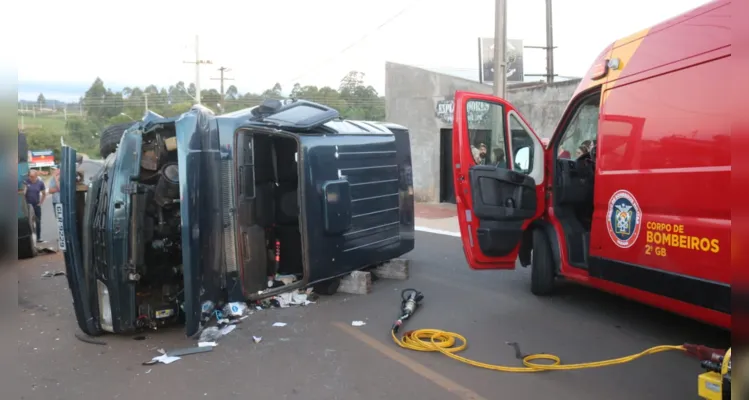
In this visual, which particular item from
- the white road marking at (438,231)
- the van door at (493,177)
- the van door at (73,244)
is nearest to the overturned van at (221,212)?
the van door at (73,244)

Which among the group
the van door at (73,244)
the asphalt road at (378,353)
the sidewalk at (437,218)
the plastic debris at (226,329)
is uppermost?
the van door at (73,244)

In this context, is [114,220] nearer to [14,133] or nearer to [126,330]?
[126,330]

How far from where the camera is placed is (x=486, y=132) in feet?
20.5

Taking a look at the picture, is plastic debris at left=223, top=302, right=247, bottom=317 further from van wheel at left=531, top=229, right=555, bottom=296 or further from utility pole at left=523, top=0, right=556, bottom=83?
utility pole at left=523, top=0, right=556, bottom=83

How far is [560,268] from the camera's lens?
6.10 meters

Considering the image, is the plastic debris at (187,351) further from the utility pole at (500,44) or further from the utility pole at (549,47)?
the utility pole at (549,47)

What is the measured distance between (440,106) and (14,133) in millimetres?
16579

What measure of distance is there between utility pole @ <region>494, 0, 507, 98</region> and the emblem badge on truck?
7105 mm

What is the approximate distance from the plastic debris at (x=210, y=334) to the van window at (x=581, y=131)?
4.06m

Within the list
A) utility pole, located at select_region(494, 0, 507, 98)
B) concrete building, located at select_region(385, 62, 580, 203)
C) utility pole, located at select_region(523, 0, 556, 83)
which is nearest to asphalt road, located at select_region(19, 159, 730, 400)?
utility pole, located at select_region(494, 0, 507, 98)

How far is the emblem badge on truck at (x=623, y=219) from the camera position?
4891mm

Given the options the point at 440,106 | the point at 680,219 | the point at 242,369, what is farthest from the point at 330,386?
the point at 440,106

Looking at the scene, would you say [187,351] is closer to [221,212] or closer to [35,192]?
[221,212]

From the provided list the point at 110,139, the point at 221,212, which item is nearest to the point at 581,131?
the point at 221,212
